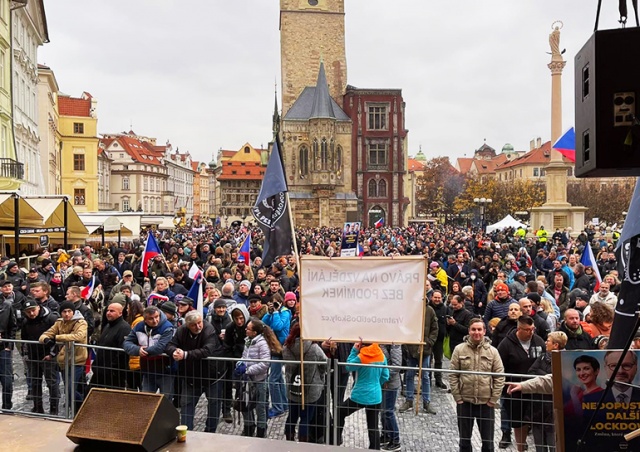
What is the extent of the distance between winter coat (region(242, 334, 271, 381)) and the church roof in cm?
5660

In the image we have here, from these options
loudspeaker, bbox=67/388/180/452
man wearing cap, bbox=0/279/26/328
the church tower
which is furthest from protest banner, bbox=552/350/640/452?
the church tower

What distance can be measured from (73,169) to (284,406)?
2053 inches

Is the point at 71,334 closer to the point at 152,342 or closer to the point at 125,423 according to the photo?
the point at 152,342

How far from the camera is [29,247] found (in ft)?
86.1

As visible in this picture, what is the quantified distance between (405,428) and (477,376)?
1.91m

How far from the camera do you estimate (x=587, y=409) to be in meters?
3.60

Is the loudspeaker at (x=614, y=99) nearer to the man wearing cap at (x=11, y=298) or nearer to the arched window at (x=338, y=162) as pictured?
the man wearing cap at (x=11, y=298)

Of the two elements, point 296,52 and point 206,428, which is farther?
point 296,52

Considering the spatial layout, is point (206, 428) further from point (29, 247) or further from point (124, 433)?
point (29, 247)

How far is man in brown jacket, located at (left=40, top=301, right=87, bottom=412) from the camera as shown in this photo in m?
6.98

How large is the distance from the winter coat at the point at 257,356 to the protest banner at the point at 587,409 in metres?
3.38

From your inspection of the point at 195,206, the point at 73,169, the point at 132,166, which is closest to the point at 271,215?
the point at 73,169

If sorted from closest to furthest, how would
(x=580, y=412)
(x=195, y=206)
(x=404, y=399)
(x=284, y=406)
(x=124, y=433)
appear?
(x=124, y=433) → (x=580, y=412) → (x=284, y=406) → (x=404, y=399) → (x=195, y=206)

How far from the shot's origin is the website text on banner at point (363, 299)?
18.1ft
